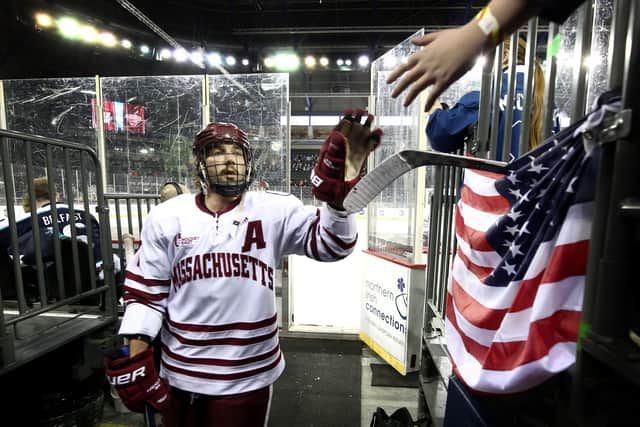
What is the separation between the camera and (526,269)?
31.5 inches

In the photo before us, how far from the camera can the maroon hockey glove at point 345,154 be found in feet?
3.49

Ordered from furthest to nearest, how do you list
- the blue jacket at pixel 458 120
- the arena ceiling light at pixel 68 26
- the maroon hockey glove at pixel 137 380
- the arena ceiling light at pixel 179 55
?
the arena ceiling light at pixel 179 55 < the arena ceiling light at pixel 68 26 < the blue jacket at pixel 458 120 < the maroon hockey glove at pixel 137 380

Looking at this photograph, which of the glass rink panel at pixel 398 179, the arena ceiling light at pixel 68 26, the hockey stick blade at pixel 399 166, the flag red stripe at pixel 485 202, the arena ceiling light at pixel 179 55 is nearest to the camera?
the hockey stick blade at pixel 399 166

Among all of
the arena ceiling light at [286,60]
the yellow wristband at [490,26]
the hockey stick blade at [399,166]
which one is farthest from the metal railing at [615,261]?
the arena ceiling light at [286,60]

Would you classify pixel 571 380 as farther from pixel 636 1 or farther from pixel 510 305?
pixel 636 1

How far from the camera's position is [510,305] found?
33.2 inches

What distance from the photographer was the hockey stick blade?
34.0 inches

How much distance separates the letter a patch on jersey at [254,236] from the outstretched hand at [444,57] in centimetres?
93

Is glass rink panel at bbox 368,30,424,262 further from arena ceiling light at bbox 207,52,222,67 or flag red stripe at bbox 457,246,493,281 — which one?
arena ceiling light at bbox 207,52,222,67

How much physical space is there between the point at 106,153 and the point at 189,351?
414 cm

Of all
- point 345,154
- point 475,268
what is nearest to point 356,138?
point 345,154

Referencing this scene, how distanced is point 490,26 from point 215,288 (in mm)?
1255

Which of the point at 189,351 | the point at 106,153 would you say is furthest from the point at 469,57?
the point at 106,153

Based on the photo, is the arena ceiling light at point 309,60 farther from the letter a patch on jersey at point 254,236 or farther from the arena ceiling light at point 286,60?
the letter a patch on jersey at point 254,236
